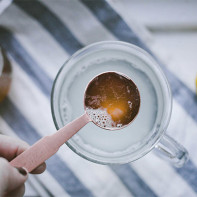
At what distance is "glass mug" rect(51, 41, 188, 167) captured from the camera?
649mm

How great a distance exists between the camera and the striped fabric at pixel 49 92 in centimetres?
70

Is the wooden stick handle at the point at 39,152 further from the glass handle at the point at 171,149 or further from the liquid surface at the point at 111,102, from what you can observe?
the glass handle at the point at 171,149

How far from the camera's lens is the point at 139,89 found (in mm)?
664

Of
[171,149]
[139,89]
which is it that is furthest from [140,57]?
[171,149]

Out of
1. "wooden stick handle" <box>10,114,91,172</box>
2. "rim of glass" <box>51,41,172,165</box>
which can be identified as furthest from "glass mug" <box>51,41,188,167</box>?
"wooden stick handle" <box>10,114,91,172</box>

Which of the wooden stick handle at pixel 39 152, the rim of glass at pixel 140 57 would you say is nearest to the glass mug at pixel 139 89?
the rim of glass at pixel 140 57

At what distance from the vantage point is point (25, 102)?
0.71 metres

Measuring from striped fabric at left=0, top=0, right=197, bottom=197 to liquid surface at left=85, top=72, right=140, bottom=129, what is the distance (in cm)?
15

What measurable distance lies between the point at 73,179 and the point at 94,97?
23cm

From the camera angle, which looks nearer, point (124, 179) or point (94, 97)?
point (94, 97)

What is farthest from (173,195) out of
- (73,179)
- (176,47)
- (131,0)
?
(131,0)

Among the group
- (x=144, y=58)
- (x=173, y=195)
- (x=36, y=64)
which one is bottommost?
(x=173, y=195)

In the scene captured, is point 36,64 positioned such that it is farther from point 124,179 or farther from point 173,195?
point 173,195

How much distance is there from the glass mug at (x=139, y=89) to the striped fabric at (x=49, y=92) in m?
0.05
